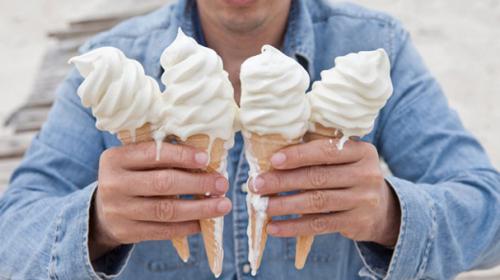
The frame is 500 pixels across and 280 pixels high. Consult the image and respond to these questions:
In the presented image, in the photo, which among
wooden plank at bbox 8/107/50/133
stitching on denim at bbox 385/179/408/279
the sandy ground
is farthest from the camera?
the sandy ground

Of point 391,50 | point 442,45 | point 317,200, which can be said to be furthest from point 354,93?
point 442,45

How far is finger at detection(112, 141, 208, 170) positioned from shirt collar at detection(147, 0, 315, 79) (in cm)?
80

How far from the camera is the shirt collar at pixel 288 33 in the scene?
221 cm

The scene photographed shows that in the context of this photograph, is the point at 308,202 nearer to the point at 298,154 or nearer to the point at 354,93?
the point at 298,154

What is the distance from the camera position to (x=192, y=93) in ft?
4.63

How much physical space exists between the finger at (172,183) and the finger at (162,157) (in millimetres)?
18

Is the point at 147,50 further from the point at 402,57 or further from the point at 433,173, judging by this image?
the point at 433,173

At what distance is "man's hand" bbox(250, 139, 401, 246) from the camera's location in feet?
4.70

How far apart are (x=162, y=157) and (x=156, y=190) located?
76 millimetres

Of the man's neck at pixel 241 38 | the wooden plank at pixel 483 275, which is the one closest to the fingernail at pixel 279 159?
the man's neck at pixel 241 38

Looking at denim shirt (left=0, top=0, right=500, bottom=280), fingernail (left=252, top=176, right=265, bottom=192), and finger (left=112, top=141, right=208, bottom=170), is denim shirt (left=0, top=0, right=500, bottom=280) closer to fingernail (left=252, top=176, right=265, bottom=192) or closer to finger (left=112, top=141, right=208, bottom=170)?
finger (left=112, top=141, right=208, bottom=170)

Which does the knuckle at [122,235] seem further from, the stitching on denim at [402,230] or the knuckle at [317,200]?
the stitching on denim at [402,230]

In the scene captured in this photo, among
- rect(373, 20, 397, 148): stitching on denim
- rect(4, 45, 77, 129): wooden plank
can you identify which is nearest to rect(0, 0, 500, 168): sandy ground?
rect(4, 45, 77, 129): wooden plank

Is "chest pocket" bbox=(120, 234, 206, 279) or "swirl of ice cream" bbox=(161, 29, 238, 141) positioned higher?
"swirl of ice cream" bbox=(161, 29, 238, 141)
